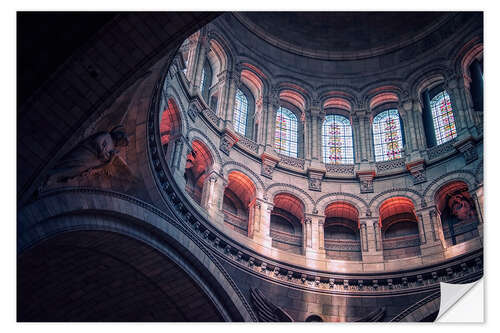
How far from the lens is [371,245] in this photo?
21.8 m

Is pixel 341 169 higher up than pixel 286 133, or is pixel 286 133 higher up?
pixel 286 133

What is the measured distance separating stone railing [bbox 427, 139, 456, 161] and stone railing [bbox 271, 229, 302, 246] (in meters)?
5.75

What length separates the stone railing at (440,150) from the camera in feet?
74.3

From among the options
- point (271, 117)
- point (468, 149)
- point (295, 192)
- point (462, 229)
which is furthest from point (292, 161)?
point (462, 229)

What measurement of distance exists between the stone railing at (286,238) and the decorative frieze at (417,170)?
475cm

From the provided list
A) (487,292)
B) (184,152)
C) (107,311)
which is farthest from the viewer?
(184,152)

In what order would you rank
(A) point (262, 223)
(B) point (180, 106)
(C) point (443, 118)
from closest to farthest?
(B) point (180, 106) → (A) point (262, 223) → (C) point (443, 118)

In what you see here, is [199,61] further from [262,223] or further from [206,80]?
[262,223]

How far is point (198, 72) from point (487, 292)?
1407 cm

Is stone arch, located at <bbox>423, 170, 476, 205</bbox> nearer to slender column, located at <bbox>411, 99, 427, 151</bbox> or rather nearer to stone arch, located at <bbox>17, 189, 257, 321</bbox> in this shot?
slender column, located at <bbox>411, 99, 427, 151</bbox>

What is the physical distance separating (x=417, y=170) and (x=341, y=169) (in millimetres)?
2806
